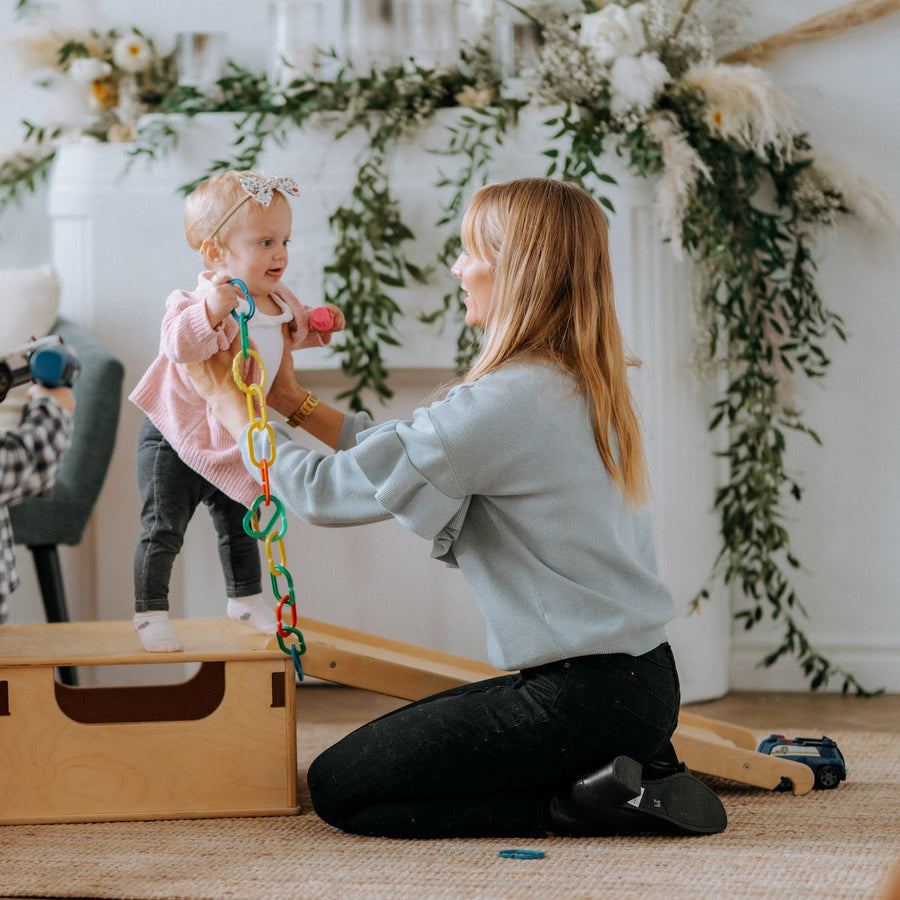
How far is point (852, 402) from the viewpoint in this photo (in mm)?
2740

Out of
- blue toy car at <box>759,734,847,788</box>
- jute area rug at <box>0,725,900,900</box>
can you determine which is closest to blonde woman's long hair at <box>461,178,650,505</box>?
jute area rug at <box>0,725,900,900</box>

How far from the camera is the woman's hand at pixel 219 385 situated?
5.72 ft

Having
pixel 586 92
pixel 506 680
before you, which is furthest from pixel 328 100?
pixel 506 680

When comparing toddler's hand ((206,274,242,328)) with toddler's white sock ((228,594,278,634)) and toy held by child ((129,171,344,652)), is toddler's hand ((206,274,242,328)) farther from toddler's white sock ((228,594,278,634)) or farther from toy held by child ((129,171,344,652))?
toddler's white sock ((228,594,278,634))

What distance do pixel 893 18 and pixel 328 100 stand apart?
4.29 ft

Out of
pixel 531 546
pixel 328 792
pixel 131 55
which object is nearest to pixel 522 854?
pixel 328 792

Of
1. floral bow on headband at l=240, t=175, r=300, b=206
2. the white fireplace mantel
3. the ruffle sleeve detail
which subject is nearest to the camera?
the ruffle sleeve detail

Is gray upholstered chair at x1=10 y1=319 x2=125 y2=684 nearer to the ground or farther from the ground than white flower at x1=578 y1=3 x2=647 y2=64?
nearer to the ground

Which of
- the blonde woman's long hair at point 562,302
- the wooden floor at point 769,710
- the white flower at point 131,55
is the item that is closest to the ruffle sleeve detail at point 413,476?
the blonde woman's long hair at point 562,302

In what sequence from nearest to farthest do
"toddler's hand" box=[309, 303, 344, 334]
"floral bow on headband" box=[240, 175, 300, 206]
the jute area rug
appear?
the jute area rug, "floral bow on headband" box=[240, 175, 300, 206], "toddler's hand" box=[309, 303, 344, 334]

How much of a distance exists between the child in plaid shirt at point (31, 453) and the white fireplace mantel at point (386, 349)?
87 centimetres

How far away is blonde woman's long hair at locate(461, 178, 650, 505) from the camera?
5.24 ft

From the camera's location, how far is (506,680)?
1674 mm

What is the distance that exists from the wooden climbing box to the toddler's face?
1.87 feet
